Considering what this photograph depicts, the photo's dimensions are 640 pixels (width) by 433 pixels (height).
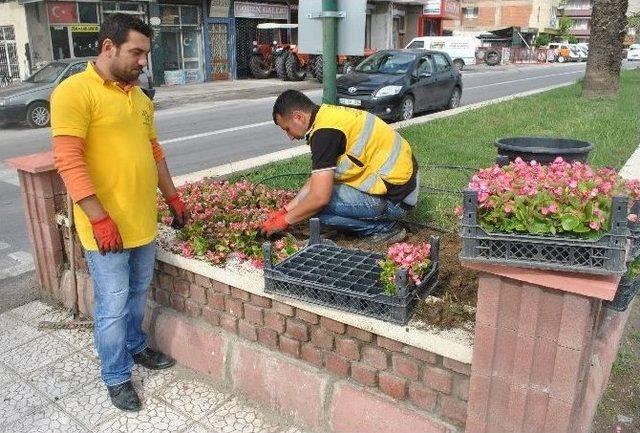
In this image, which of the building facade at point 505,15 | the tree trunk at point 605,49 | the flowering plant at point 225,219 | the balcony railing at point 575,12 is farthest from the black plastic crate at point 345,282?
the balcony railing at point 575,12

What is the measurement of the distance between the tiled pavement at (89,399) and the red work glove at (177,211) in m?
0.90

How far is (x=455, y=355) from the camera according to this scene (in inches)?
99.1

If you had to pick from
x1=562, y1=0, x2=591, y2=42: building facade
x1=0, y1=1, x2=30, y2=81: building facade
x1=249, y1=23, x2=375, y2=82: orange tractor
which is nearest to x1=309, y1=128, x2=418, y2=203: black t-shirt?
x1=249, y1=23, x2=375, y2=82: orange tractor

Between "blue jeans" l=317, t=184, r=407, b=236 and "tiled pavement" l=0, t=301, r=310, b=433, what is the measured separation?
1273 millimetres

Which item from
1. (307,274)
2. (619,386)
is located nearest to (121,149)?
(307,274)

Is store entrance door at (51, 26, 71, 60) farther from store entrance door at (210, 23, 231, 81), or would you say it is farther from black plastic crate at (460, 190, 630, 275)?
black plastic crate at (460, 190, 630, 275)

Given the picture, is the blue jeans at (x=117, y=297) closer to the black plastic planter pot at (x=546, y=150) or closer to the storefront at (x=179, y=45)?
the black plastic planter pot at (x=546, y=150)

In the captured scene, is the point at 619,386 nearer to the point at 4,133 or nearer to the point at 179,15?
the point at 4,133

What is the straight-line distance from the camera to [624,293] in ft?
9.45

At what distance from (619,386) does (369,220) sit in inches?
68.5

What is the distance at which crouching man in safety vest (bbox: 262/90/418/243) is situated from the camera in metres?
3.48

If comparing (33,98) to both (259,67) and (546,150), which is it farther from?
(259,67)

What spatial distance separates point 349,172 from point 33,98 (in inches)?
475

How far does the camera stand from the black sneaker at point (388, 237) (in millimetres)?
3853
